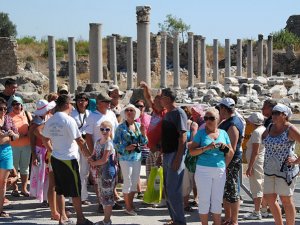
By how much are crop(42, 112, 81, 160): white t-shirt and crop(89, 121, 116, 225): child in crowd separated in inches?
13.6

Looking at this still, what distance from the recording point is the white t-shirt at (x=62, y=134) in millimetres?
7406

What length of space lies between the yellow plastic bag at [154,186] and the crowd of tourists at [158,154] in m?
0.15

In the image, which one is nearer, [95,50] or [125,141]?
[125,141]

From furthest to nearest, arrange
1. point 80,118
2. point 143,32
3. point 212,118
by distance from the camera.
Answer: point 143,32
point 80,118
point 212,118

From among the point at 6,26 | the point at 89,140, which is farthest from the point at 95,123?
the point at 6,26

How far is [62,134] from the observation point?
7438mm

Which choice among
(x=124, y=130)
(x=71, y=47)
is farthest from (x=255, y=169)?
(x=71, y=47)

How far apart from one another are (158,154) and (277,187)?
7.05ft

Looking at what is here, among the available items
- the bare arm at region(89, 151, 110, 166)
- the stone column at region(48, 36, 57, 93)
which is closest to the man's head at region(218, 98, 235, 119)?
the bare arm at region(89, 151, 110, 166)

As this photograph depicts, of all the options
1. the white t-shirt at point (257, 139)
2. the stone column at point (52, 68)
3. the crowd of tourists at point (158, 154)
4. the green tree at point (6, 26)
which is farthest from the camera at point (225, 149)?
the green tree at point (6, 26)

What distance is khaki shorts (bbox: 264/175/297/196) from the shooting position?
272 inches

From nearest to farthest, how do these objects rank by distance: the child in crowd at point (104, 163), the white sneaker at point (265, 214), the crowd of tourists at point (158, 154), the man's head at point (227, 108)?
the crowd of tourists at point (158, 154) → the man's head at point (227, 108) → the child in crowd at point (104, 163) → the white sneaker at point (265, 214)

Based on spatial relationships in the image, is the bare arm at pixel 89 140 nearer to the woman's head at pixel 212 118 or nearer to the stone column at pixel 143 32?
the woman's head at pixel 212 118

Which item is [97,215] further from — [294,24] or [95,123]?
[294,24]
